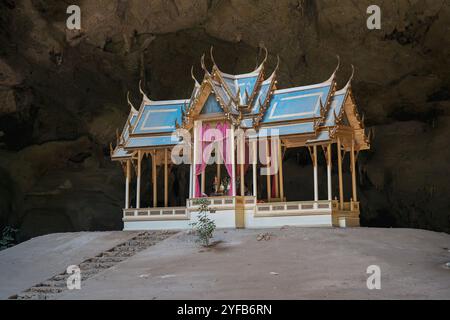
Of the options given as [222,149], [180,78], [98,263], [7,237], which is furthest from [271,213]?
[7,237]

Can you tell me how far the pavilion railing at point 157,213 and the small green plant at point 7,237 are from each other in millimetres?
8531

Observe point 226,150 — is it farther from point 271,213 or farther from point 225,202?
point 271,213

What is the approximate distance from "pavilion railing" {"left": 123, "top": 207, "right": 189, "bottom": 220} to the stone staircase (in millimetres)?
1489

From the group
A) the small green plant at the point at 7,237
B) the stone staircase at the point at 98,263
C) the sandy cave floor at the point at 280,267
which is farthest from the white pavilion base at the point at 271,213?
the small green plant at the point at 7,237

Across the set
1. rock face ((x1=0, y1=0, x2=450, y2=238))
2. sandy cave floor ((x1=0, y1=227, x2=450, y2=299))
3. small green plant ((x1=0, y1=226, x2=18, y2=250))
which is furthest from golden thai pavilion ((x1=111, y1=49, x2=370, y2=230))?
small green plant ((x1=0, y1=226, x2=18, y2=250))

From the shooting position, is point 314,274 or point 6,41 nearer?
point 314,274

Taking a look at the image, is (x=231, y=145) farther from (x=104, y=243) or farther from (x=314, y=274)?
(x=314, y=274)

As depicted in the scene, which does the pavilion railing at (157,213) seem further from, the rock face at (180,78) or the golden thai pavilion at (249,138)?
the rock face at (180,78)

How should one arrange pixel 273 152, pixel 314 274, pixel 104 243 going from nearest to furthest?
1. pixel 314 274
2. pixel 104 243
3. pixel 273 152

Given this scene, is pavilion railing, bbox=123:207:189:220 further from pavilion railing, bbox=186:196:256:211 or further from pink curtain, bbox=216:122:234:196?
pink curtain, bbox=216:122:234:196

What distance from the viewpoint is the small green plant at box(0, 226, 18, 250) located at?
93.4 feet

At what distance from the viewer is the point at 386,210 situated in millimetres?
29688
